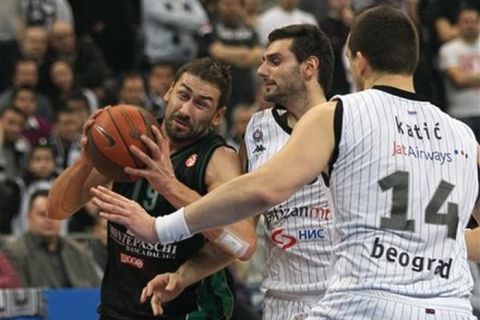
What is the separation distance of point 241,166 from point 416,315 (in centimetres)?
192

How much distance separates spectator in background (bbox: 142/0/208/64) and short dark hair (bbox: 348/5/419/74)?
938 cm

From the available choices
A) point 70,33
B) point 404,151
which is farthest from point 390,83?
point 70,33

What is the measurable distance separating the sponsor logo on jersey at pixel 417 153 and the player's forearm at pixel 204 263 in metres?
1.47

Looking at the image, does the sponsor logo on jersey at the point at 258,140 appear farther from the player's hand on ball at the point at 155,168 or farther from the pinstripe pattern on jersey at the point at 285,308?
the player's hand on ball at the point at 155,168

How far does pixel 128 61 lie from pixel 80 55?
40.5 inches

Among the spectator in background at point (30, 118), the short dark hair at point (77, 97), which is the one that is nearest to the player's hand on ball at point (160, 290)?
the spectator in background at point (30, 118)

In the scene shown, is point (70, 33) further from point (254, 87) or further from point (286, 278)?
point (286, 278)

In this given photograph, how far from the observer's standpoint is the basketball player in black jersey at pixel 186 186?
6910 mm

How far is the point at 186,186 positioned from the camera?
6.72 meters

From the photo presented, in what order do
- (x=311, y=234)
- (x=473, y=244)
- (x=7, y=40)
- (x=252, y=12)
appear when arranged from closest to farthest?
(x=473, y=244), (x=311, y=234), (x=7, y=40), (x=252, y=12)

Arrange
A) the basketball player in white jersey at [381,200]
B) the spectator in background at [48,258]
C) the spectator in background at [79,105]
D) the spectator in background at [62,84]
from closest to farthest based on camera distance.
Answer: the basketball player in white jersey at [381,200] < the spectator in background at [48,258] < the spectator in background at [79,105] < the spectator in background at [62,84]

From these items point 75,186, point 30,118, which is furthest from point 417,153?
point 30,118

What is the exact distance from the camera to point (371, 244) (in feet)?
17.9

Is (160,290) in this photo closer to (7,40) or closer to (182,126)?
(182,126)
